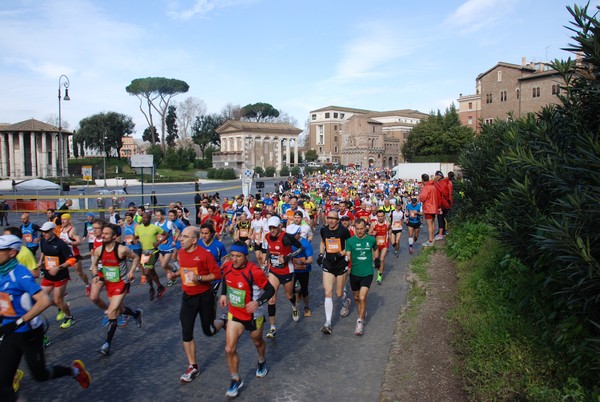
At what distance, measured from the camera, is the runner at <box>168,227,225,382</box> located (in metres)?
5.90

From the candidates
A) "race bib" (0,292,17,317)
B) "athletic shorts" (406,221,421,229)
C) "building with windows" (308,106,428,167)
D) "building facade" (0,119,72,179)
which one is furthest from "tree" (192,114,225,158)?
"race bib" (0,292,17,317)

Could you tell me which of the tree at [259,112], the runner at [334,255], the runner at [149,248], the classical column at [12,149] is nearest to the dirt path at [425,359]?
the runner at [334,255]

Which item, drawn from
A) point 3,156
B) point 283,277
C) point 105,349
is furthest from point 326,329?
point 3,156

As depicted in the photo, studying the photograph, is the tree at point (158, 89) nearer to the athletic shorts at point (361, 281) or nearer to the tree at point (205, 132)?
the tree at point (205, 132)

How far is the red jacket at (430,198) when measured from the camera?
12.9 meters

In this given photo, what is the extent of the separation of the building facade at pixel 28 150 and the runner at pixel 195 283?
65.3m

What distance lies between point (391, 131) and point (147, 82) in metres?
66.0

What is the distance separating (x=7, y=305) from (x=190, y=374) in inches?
87.0

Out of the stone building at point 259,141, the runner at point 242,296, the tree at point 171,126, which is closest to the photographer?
the runner at point 242,296

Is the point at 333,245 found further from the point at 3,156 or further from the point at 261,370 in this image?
the point at 3,156

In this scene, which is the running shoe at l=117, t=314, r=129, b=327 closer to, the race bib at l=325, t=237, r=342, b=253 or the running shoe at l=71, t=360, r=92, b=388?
the running shoe at l=71, t=360, r=92, b=388

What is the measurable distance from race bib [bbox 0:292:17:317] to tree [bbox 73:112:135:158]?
87.9 m

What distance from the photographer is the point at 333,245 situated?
774 centimetres

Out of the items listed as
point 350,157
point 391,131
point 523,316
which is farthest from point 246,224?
point 391,131
